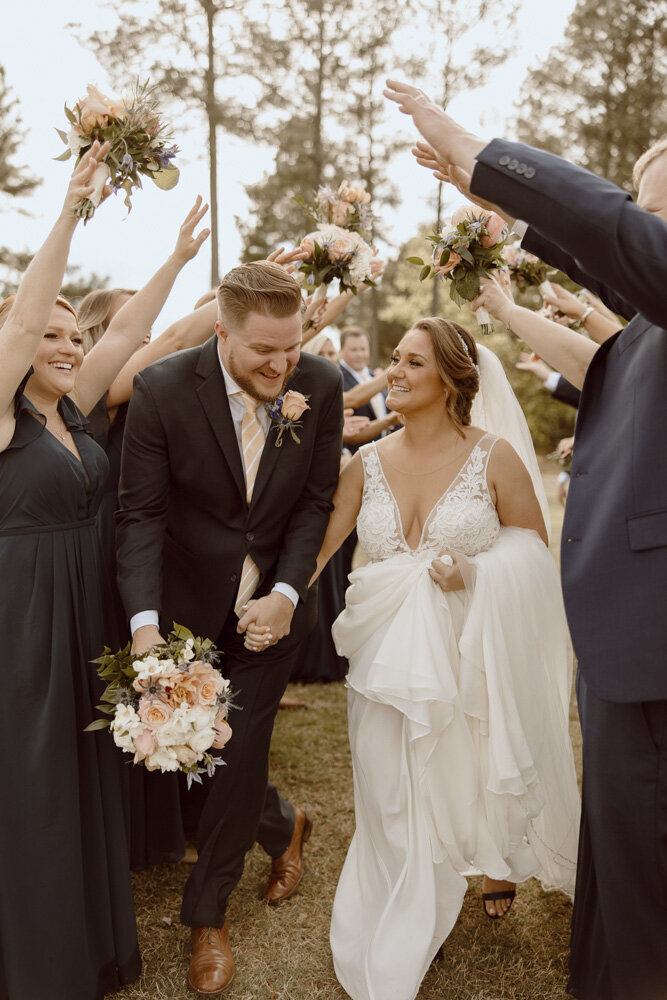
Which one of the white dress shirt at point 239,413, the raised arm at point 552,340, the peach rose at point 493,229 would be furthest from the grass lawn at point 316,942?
the peach rose at point 493,229

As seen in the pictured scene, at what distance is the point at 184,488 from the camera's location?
3.52 meters

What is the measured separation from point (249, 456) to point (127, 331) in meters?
0.79

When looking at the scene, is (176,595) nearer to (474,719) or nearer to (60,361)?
(60,361)

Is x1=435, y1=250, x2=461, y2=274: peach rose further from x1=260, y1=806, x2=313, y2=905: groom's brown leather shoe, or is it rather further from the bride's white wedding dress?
x1=260, y1=806, x2=313, y2=905: groom's brown leather shoe

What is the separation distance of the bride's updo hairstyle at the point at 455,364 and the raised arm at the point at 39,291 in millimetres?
1575

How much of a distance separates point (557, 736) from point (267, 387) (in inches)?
76.7

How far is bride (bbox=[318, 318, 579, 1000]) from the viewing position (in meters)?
3.31

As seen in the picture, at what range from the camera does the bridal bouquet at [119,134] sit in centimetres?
297

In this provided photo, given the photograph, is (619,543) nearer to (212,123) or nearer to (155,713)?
(155,713)

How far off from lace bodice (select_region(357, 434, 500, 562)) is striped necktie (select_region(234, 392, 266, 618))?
0.54 m

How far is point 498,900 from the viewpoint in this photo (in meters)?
3.71

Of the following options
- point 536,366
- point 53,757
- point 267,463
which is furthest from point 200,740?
point 536,366

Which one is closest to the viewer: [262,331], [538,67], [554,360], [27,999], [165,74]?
[27,999]

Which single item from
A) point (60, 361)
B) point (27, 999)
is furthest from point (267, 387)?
point (27, 999)
